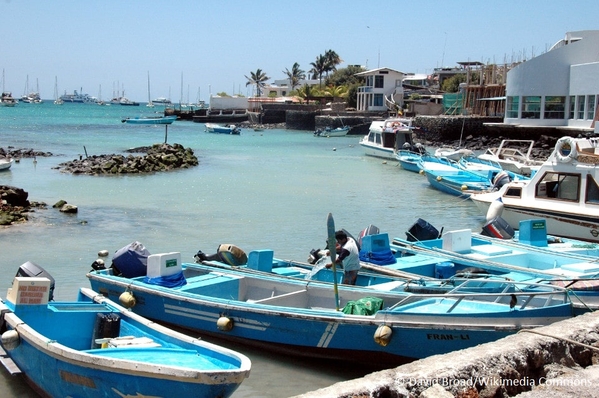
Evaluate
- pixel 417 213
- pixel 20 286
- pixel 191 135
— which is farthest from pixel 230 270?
pixel 191 135

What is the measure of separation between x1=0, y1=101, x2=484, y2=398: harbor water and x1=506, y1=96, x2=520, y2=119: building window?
37.9 feet

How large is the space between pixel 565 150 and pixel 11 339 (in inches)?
504

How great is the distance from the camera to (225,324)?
416 inches

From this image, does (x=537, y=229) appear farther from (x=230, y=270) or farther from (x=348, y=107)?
(x=348, y=107)

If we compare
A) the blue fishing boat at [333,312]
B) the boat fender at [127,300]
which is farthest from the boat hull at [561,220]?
the boat fender at [127,300]

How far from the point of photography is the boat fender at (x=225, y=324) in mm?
10570

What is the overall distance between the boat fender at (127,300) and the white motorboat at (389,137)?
1352 inches

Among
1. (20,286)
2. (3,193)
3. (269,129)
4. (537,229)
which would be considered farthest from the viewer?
(269,129)

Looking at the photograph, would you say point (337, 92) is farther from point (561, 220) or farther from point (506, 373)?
point (506, 373)

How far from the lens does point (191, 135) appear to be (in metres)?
78.5

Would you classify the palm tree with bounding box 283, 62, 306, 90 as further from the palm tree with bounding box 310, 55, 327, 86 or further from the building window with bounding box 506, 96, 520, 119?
the building window with bounding box 506, 96, 520, 119

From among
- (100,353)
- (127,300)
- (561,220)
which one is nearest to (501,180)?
(561,220)

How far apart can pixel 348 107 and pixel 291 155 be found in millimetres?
44077

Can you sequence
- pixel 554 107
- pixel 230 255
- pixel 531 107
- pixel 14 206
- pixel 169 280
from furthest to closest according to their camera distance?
1. pixel 531 107
2. pixel 554 107
3. pixel 14 206
4. pixel 230 255
5. pixel 169 280
